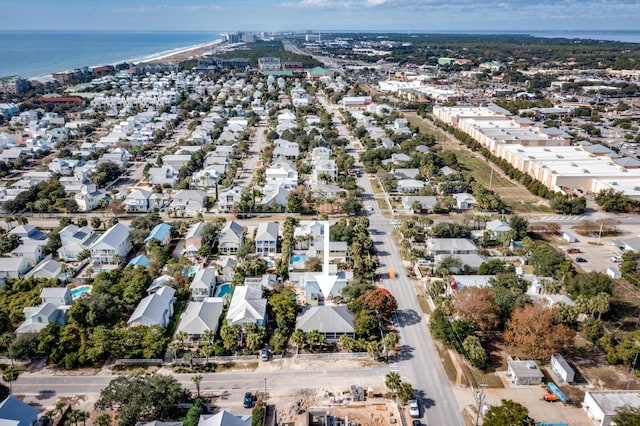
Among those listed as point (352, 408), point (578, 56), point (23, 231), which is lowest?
point (352, 408)

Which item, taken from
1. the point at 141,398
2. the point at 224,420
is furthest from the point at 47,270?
the point at 224,420

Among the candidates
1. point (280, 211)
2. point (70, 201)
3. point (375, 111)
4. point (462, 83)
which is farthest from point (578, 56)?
point (70, 201)

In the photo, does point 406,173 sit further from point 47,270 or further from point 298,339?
point 47,270

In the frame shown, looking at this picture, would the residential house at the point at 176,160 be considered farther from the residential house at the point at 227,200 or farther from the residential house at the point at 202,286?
the residential house at the point at 202,286

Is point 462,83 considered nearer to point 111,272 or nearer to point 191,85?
point 191,85

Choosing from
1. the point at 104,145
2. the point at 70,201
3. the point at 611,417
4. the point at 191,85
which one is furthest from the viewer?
the point at 191,85
